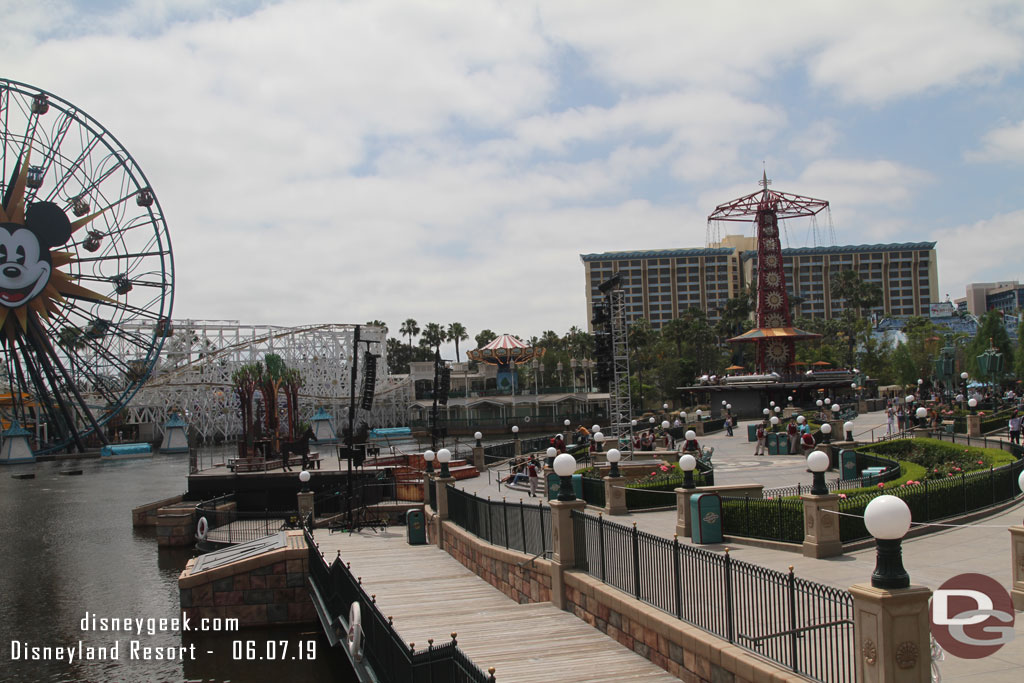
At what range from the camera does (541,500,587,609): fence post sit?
1334 centimetres

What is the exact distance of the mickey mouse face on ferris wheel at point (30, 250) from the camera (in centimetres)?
6438

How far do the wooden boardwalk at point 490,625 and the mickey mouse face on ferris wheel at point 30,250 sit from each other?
54.8 metres

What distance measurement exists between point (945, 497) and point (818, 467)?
455 centimetres

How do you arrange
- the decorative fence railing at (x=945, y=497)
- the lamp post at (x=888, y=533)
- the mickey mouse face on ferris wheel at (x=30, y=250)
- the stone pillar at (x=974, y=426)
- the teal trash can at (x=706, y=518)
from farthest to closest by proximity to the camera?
1. the mickey mouse face on ferris wheel at (x=30, y=250)
2. the stone pillar at (x=974, y=426)
3. the teal trash can at (x=706, y=518)
4. the decorative fence railing at (x=945, y=497)
5. the lamp post at (x=888, y=533)

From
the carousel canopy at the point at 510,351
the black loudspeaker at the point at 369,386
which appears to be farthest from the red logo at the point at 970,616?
the carousel canopy at the point at 510,351

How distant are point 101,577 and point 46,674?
393 inches

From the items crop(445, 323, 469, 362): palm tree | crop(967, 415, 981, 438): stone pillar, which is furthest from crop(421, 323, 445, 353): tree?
crop(967, 415, 981, 438): stone pillar

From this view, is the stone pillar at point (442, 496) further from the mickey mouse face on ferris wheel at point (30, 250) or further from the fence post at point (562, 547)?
the mickey mouse face on ferris wheel at point (30, 250)

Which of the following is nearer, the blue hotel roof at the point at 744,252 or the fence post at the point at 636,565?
the fence post at the point at 636,565

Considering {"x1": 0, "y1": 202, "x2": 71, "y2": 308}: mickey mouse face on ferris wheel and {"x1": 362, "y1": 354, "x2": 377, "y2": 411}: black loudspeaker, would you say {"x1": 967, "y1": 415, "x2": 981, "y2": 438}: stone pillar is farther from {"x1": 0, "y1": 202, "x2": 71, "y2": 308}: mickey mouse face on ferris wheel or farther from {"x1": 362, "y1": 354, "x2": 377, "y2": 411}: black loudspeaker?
{"x1": 0, "y1": 202, "x2": 71, "y2": 308}: mickey mouse face on ferris wheel

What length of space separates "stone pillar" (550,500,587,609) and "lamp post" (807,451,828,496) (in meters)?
3.62

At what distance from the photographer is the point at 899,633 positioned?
246 inches

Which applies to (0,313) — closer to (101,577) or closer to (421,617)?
(101,577)

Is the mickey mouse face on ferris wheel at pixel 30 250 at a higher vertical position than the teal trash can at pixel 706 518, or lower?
Result: higher
